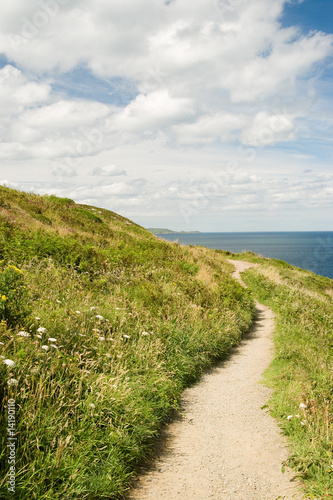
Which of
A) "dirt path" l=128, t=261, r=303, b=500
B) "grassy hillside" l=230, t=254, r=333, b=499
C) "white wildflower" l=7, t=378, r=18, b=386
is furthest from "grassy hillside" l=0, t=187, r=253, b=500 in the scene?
"grassy hillside" l=230, t=254, r=333, b=499

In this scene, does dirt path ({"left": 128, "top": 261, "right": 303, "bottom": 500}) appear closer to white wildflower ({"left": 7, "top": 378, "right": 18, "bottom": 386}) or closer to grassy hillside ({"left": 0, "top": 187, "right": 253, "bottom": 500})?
grassy hillside ({"left": 0, "top": 187, "right": 253, "bottom": 500})

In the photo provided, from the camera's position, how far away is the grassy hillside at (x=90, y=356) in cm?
377

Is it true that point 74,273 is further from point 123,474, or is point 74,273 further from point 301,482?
point 301,482

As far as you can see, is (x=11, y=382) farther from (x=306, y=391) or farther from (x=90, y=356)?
(x=306, y=391)

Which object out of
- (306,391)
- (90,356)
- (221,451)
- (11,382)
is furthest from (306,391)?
(11,382)

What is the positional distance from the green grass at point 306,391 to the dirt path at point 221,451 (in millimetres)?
237

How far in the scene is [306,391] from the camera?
238 inches

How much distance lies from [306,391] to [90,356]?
12.8ft

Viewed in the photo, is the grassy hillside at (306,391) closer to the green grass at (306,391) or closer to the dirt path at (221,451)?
the green grass at (306,391)

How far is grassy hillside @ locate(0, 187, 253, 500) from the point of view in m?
3.77

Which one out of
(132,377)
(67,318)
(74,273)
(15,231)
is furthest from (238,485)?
(15,231)

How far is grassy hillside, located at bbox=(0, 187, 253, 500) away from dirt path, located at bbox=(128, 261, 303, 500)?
1.19ft

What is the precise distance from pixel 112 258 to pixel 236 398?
26.0ft

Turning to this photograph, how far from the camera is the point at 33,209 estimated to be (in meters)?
21.5
